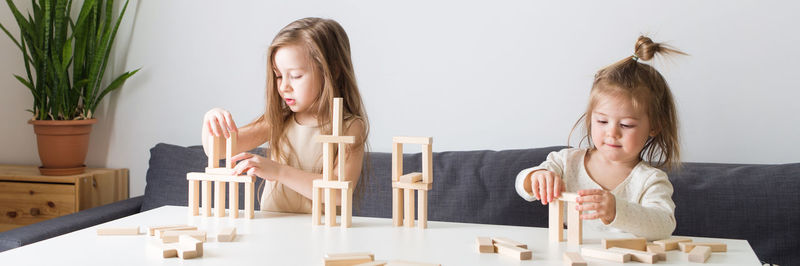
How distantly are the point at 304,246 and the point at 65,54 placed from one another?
1855 mm

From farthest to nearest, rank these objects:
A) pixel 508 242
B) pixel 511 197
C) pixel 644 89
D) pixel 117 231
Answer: pixel 511 197
pixel 644 89
pixel 117 231
pixel 508 242

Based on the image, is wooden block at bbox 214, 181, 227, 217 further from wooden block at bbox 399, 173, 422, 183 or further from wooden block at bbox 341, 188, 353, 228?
wooden block at bbox 399, 173, 422, 183

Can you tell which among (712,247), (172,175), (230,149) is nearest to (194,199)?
(230,149)

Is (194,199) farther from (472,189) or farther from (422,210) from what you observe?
(472,189)

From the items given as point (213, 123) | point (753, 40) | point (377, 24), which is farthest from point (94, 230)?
point (753, 40)

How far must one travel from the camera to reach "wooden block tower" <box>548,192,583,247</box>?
115 cm

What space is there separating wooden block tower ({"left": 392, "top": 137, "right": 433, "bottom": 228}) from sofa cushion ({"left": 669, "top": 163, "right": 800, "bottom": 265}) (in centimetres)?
100

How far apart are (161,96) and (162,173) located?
467 mm

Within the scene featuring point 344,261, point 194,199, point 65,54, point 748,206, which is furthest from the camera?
point 65,54

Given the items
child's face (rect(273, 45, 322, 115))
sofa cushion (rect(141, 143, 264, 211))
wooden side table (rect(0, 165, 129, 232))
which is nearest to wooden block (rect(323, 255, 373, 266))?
child's face (rect(273, 45, 322, 115))

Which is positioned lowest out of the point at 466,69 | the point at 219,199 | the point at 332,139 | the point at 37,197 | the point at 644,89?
the point at 37,197

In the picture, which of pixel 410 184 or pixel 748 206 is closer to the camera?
pixel 410 184

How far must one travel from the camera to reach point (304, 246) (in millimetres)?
1121

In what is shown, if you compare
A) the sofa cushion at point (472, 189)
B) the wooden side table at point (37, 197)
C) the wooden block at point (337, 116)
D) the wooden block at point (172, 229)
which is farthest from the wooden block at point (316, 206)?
the wooden side table at point (37, 197)
